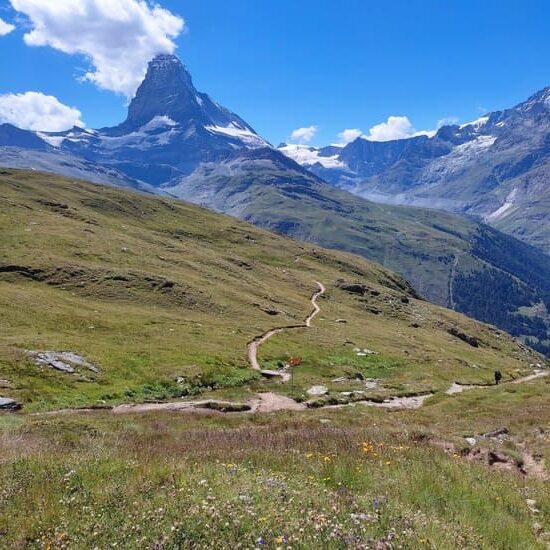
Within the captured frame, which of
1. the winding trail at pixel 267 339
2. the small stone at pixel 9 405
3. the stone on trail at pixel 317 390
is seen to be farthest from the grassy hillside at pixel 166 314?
the stone on trail at pixel 317 390

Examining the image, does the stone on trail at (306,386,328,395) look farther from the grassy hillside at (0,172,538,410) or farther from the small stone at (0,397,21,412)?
the small stone at (0,397,21,412)

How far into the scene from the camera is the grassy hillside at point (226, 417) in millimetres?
8336

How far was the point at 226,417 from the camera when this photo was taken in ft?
97.0

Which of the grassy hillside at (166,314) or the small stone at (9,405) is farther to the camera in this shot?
the grassy hillside at (166,314)

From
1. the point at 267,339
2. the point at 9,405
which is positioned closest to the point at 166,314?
the point at 267,339

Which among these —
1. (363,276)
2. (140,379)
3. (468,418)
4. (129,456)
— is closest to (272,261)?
(363,276)

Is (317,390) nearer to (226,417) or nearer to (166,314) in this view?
(226,417)

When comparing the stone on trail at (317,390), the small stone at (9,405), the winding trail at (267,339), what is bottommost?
the small stone at (9,405)

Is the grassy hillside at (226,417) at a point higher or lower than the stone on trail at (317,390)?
higher

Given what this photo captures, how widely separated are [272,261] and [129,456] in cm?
13507

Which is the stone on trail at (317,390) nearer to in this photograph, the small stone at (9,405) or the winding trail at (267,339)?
the winding trail at (267,339)

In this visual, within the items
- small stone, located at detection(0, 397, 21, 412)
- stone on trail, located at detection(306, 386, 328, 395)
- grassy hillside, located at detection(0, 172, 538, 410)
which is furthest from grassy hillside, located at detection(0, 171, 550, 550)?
stone on trail, located at detection(306, 386, 328, 395)

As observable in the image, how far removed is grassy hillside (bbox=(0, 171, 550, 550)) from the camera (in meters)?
8.34

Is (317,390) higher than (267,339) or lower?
lower
